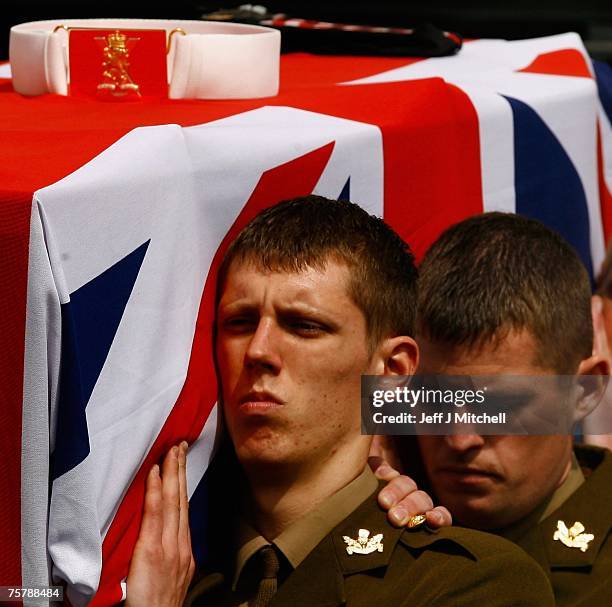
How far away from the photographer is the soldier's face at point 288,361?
1.08 m

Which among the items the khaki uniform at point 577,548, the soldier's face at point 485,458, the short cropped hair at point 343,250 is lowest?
the khaki uniform at point 577,548

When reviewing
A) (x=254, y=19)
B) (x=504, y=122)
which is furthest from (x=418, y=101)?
(x=254, y=19)

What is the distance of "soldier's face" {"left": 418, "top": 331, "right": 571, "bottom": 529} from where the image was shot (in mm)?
1343

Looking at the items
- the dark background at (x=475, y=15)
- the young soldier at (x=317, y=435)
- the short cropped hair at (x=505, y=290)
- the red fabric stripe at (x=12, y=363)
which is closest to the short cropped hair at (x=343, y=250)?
the young soldier at (x=317, y=435)

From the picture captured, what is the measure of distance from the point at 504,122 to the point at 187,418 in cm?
75

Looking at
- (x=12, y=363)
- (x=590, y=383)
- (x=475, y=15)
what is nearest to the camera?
(x=12, y=363)

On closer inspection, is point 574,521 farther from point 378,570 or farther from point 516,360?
point 378,570

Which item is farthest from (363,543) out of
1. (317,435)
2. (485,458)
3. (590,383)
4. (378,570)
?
(590,383)

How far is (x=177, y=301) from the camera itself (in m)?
1.05

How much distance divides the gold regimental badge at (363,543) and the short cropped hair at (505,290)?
29cm

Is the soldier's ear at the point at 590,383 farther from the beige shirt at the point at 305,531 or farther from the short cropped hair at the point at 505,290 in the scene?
the beige shirt at the point at 305,531

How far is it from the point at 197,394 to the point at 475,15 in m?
2.20

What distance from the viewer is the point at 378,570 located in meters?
1.17

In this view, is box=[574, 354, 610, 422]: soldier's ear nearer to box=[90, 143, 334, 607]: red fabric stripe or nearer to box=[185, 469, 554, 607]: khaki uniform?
box=[185, 469, 554, 607]: khaki uniform
